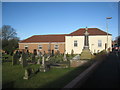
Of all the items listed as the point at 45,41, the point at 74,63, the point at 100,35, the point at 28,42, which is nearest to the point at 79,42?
the point at 100,35

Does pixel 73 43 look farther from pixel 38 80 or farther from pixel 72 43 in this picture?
pixel 38 80

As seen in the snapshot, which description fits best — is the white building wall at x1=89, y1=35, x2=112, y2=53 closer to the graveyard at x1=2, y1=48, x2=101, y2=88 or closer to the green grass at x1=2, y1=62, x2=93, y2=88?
the graveyard at x1=2, y1=48, x2=101, y2=88

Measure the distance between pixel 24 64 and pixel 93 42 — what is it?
26343 mm

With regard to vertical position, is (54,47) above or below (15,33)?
below

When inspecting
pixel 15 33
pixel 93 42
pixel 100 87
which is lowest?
pixel 100 87

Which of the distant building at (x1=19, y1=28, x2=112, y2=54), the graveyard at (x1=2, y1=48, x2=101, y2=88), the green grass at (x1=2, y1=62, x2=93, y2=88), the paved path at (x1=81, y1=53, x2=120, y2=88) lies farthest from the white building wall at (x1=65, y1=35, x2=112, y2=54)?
the green grass at (x1=2, y1=62, x2=93, y2=88)

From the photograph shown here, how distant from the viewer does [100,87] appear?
5914 millimetres

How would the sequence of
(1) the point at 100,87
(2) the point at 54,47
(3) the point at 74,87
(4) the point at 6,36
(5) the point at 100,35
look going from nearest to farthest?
(3) the point at 74,87 → (1) the point at 100,87 → (5) the point at 100,35 → (2) the point at 54,47 → (4) the point at 6,36

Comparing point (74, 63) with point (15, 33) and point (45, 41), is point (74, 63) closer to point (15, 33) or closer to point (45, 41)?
point (45, 41)

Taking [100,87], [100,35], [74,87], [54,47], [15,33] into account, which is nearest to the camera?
[74,87]

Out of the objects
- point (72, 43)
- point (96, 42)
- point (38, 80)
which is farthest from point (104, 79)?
point (72, 43)

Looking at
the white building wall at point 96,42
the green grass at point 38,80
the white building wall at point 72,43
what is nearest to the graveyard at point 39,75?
the green grass at point 38,80

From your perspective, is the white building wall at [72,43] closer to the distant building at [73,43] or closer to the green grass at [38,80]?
the distant building at [73,43]

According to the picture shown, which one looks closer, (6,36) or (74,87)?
(74,87)
